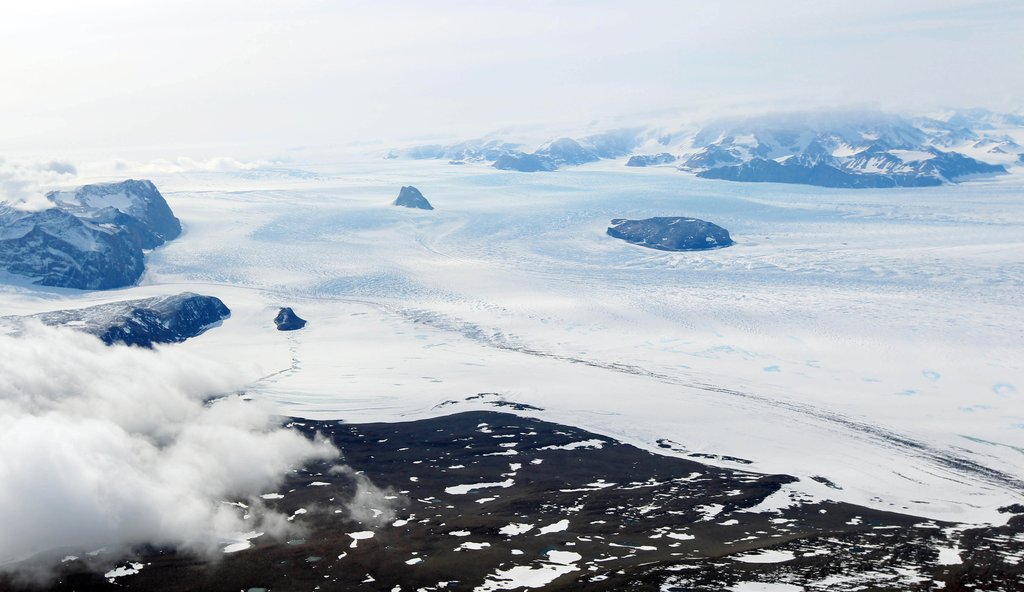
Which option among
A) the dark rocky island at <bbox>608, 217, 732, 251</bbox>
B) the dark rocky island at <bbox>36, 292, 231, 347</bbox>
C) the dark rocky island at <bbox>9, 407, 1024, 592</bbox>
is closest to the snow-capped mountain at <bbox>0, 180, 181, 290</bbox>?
the dark rocky island at <bbox>36, 292, 231, 347</bbox>

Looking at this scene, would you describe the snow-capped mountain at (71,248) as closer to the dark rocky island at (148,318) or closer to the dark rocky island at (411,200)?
the dark rocky island at (148,318)

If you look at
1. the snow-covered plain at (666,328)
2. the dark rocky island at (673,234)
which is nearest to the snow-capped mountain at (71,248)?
the snow-covered plain at (666,328)

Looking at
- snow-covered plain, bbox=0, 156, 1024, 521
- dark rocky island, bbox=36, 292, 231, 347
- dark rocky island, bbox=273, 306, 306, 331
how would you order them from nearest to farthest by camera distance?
1. snow-covered plain, bbox=0, 156, 1024, 521
2. dark rocky island, bbox=36, 292, 231, 347
3. dark rocky island, bbox=273, 306, 306, 331

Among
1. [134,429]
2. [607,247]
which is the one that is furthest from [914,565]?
[607,247]

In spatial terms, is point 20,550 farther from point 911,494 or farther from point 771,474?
point 911,494

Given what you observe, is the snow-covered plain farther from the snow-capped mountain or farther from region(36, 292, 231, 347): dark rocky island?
the snow-capped mountain

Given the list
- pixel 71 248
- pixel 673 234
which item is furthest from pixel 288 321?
pixel 673 234
